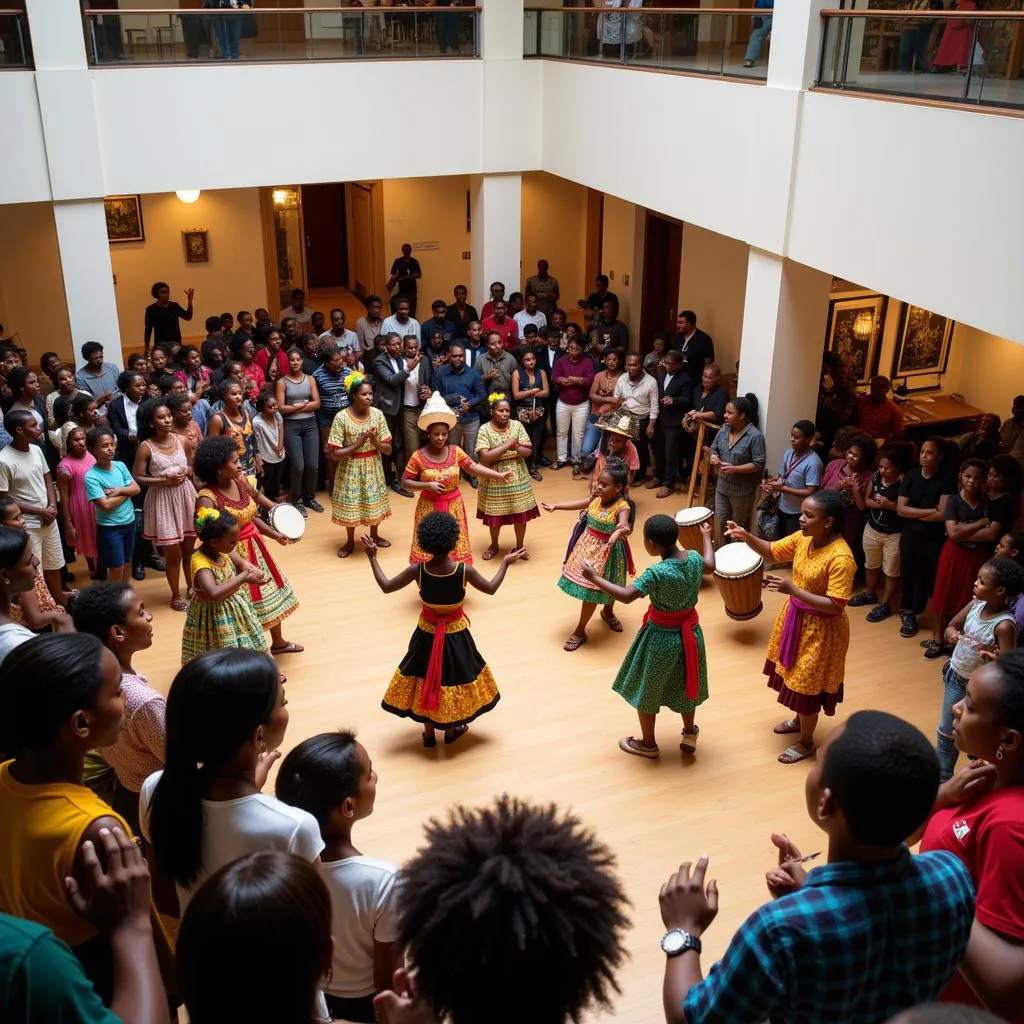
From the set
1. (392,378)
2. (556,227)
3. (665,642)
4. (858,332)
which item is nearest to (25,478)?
(392,378)

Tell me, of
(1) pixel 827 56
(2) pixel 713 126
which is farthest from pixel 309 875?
(2) pixel 713 126

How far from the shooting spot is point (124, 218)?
14.7m

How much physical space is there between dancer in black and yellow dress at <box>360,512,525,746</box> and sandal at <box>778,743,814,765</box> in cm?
179

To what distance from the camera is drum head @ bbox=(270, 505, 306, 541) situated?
7.43 m

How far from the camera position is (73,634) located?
284cm

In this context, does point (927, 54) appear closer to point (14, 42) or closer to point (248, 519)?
point (248, 519)

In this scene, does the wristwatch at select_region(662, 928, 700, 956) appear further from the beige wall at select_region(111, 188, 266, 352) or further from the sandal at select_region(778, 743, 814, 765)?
the beige wall at select_region(111, 188, 266, 352)

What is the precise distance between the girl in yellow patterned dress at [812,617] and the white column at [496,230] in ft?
22.0

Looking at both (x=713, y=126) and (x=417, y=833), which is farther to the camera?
(x=713, y=126)

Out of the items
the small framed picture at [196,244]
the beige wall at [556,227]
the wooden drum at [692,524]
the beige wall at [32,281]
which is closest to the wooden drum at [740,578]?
the wooden drum at [692,524]

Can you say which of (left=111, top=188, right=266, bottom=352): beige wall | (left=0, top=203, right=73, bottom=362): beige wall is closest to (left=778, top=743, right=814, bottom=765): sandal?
(left=0, top=203, right=73, bottom=362): beige wall

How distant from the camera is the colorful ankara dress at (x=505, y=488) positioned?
8.96m

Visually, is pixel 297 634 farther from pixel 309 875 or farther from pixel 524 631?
pixel 309 875

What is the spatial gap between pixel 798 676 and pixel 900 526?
232cm
